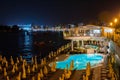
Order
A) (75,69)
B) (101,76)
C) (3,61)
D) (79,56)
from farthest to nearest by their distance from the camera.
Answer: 1. (79,56)
2. (3,61)
3. (75,69)
4. (101,76)

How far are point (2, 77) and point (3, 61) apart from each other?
999cm

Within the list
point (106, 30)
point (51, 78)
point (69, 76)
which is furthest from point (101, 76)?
point (106, 30)

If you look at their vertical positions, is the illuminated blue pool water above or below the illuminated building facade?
below

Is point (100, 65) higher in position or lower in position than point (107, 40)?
lower

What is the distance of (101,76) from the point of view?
85.8 feet

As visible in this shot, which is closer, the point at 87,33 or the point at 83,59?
the point at 83,59

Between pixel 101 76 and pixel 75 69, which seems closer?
pixel 101 76

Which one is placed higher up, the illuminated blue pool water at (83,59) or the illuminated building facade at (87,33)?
the illuminated building facade at (87,33)

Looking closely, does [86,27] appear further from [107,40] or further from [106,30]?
[107,40]

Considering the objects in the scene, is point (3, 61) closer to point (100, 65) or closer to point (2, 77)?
point (2, 77)

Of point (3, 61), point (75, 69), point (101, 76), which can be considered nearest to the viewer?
point (101, 76)

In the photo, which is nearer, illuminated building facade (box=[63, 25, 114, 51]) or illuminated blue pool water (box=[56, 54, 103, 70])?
illuminated blue pool water (box=[56, 54, 103, 70])

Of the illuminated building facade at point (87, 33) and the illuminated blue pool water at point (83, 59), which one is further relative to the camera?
the illuminated building facade at point (87, 33)

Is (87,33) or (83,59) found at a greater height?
(87,33)
